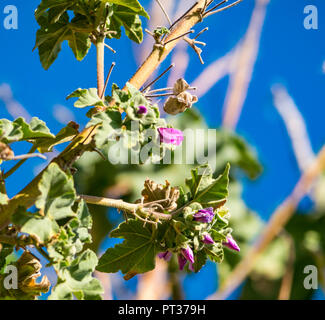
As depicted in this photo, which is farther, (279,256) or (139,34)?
(279,256)

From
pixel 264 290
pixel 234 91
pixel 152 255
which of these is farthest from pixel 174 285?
pixel 152 255

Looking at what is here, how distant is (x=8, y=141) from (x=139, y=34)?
14.5 inches

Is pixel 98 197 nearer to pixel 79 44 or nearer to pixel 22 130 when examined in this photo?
pixel 22 130

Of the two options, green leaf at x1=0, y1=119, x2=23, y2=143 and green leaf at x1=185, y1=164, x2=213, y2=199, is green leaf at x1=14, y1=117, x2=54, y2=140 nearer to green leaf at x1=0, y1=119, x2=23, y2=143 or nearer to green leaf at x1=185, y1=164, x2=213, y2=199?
green leaf at x1=0, y1=119, x2=23, y2=143

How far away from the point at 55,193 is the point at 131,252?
0.85 feet

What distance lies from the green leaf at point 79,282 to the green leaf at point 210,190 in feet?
0.68

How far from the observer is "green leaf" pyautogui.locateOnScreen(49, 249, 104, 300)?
667 mm

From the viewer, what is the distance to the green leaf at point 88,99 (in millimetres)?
734

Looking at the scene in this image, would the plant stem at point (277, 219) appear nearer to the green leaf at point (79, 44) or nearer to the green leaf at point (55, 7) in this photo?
the green leaf at point (79, 44)

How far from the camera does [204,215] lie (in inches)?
30.4

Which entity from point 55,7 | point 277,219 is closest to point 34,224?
point 55,7

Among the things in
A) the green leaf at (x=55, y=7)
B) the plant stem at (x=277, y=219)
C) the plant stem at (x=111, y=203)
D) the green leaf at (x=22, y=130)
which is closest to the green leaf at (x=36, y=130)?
the green leaf at (x=22, y=130)

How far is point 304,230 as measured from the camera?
4492 millimetres
